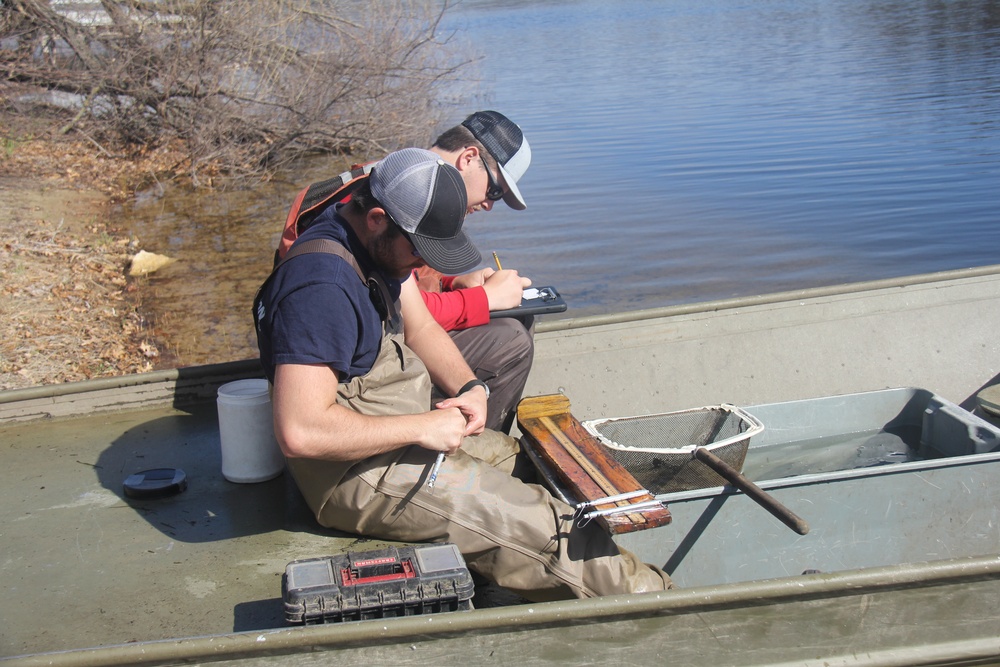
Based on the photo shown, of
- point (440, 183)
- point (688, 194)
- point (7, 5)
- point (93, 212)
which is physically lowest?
point (688, 194)

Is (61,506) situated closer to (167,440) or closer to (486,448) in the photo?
(167,440)

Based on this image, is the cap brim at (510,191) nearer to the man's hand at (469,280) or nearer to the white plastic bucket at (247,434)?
the man's hand at (469,280)

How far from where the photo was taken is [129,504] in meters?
3.30

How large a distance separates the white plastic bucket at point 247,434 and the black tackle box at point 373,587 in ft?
2.81

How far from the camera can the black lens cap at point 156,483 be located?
3324 millimetres

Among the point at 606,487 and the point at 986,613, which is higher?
the point at 606,487

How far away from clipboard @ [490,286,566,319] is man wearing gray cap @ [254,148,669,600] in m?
0.99

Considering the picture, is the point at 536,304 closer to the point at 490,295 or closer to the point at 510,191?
the point at 490,295

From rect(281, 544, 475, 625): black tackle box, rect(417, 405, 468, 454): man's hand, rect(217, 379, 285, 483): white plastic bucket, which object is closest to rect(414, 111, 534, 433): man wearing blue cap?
rect(217, 379, 285, 483): white plastic bucket

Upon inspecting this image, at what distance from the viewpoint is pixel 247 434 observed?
3.40 metres

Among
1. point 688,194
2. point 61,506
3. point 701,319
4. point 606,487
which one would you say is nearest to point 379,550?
point 606,487

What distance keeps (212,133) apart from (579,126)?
5.39 metres

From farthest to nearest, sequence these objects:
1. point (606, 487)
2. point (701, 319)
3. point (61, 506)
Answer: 1. point (701, 319)
2. point (61, 506)
3. point (606, 487)

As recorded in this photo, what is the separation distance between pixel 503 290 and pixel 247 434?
45.5 inches
